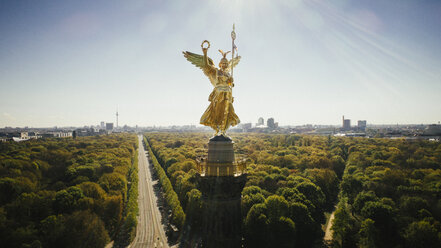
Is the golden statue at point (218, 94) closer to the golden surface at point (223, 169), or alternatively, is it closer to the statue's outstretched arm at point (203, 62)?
the statue's outstretched arm at point (203, 62)

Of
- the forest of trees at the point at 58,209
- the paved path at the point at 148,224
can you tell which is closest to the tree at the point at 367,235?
the paved path at the point at 148,224

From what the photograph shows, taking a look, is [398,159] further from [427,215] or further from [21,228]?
[21,228]

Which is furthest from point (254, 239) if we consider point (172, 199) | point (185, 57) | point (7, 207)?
point (7, 207)

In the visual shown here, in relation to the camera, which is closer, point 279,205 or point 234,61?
point 234,61

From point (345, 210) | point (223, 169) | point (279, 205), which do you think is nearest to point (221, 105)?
point (223, 169)

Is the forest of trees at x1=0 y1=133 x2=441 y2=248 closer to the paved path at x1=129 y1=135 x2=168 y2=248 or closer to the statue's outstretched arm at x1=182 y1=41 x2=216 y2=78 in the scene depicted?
the paved path at x1=129 y1=135 x2=168 y2=248

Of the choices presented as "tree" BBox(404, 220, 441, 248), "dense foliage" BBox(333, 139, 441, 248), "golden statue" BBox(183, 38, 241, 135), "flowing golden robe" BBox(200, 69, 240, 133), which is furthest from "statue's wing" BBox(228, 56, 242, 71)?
"tree" BBox(404, 220, 441, 248)

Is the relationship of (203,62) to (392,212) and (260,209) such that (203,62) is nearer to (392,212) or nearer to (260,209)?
(260,209)
